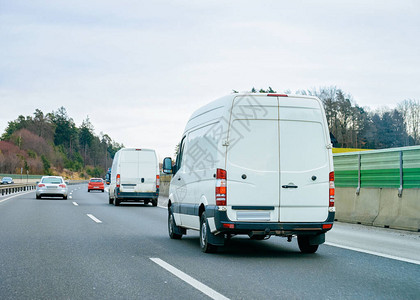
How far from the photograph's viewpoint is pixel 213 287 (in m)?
6.18

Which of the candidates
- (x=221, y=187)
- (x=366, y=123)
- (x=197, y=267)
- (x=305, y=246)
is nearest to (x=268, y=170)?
(x=221, y=187)

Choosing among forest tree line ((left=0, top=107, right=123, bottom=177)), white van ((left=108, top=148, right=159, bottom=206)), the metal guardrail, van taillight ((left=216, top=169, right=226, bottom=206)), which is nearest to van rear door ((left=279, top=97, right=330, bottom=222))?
van taillight ((left=216, top=169, right=226, bottom=206))

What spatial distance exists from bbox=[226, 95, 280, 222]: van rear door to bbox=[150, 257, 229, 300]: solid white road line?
1.24 metres

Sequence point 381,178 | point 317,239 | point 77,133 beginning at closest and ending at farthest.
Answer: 1. point 317,239
2. point 381,178
3. point 77,133

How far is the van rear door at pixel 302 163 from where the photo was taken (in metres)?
8.49

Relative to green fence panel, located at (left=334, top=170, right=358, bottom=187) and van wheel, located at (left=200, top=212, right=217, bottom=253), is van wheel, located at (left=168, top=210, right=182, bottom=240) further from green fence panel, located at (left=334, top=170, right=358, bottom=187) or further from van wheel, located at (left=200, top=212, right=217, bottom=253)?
green fence panel, located at (left=334, top=170, right=358, bottom=187)

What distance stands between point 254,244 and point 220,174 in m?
2.88

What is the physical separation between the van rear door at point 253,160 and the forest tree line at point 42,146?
426 feet

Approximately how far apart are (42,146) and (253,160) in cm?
16126

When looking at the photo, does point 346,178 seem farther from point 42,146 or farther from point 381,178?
point 42,146

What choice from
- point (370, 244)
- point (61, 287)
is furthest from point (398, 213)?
point (61, 287)

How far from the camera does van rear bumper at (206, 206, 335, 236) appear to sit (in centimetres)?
832

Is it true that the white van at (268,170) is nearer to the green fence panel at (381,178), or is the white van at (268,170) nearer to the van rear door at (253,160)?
the van rear door at (253,160)

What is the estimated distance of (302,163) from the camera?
860 cm
